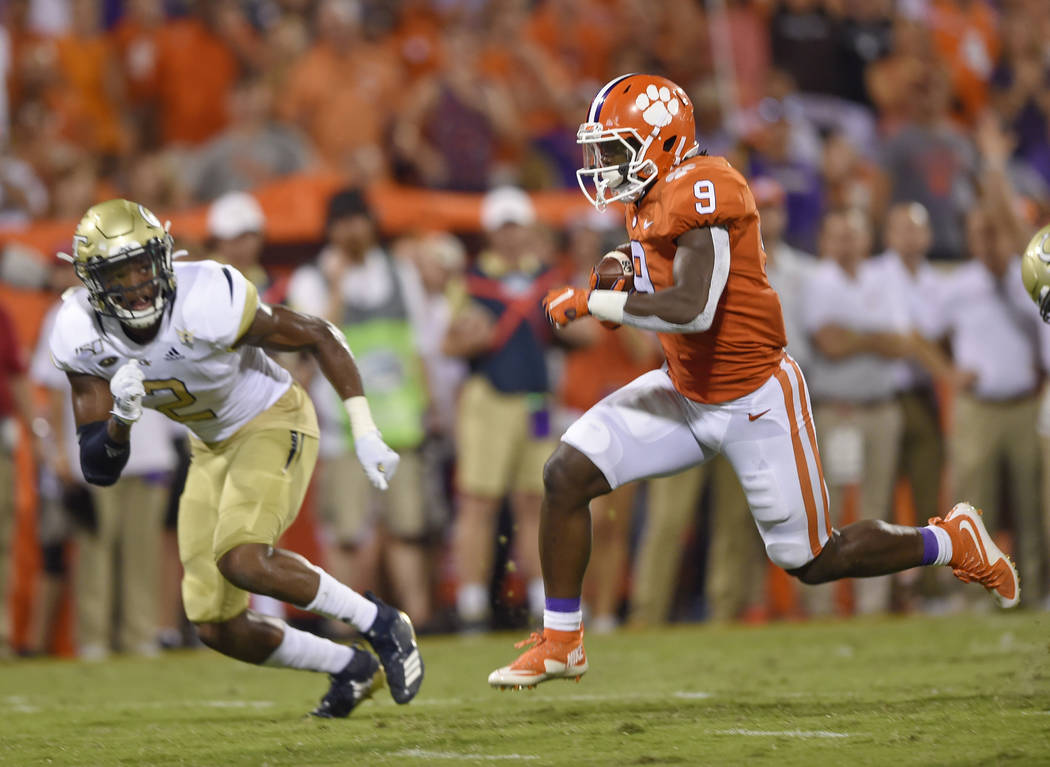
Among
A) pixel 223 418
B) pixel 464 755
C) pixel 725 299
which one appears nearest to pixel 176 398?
pixel 223 418

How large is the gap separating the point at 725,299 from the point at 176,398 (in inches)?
73.1

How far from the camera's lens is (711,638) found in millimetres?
7988

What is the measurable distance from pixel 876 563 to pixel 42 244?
17.7 ft

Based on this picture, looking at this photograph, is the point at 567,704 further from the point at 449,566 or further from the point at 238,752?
the point at 449,566

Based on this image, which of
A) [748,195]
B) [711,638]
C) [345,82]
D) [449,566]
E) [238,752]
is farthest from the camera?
[345,82]

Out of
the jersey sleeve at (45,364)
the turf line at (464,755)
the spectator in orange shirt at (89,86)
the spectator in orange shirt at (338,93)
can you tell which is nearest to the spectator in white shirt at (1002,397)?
the spectator in orange shirt at (338,93)

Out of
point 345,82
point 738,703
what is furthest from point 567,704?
point 345,82

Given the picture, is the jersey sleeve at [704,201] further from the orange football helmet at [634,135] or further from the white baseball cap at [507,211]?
the white baseball cap at [507,211]

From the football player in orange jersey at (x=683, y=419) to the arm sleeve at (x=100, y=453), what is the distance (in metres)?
1.37

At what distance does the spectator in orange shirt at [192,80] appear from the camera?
10383 millimetres

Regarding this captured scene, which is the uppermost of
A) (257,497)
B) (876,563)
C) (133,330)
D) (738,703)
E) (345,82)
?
(345,82)

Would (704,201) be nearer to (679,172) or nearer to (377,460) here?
(679,172)

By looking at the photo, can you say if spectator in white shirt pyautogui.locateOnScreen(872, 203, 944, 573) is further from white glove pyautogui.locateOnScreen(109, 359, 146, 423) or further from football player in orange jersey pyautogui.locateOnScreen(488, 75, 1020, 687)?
white glove pyautogui.locateOnScreen(109, 359, 146, 423)

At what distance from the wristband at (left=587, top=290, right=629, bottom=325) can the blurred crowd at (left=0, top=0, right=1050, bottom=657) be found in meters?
2.66
